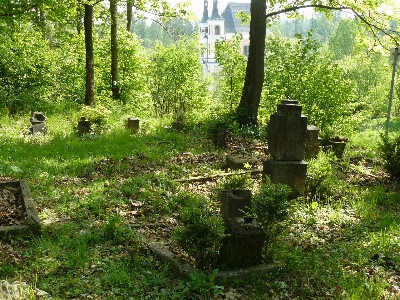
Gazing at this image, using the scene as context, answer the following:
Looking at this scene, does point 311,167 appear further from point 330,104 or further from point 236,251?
point 330,104

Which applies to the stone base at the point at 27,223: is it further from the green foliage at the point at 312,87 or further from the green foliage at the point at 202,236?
the green foliage at the point at 312,87

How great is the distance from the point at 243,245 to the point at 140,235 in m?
1.76

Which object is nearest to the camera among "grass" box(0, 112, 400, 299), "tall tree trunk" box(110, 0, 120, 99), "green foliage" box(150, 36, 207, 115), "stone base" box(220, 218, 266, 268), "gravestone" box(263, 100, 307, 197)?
"grass" box(0, 112, 400, 299)

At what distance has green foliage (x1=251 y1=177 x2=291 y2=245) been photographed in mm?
5309

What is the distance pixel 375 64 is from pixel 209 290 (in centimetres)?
3440

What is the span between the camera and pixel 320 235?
654cm

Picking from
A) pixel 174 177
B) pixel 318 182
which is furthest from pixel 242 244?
pixel 174 177

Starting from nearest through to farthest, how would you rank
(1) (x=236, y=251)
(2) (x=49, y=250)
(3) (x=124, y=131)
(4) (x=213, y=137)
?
(1) (x=236, y=251) < (2) (x=49, y=250) < (4) (x=213, y=137) < (3) (x=124, y=131)

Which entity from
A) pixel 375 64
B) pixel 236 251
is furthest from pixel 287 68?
pixel 375 64

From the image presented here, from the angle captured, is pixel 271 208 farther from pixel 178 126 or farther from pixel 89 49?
pixel 89 49

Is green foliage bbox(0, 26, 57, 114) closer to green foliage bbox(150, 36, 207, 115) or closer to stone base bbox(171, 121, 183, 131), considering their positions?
green foliage bbox(150, 36, 207, 115)

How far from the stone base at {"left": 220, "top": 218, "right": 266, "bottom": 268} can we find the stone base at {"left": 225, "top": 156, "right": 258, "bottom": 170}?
4535mm

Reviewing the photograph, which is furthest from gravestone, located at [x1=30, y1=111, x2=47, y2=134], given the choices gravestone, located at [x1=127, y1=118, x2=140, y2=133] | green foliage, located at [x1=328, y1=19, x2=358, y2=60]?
green foliage, located at [x1=328, y1=19, x2=358, y2=60]

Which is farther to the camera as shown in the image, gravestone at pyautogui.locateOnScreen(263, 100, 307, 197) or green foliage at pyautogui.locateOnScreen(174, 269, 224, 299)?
gravestone at pyautogui.locateOnScreen(263, 100, 307, 197)
